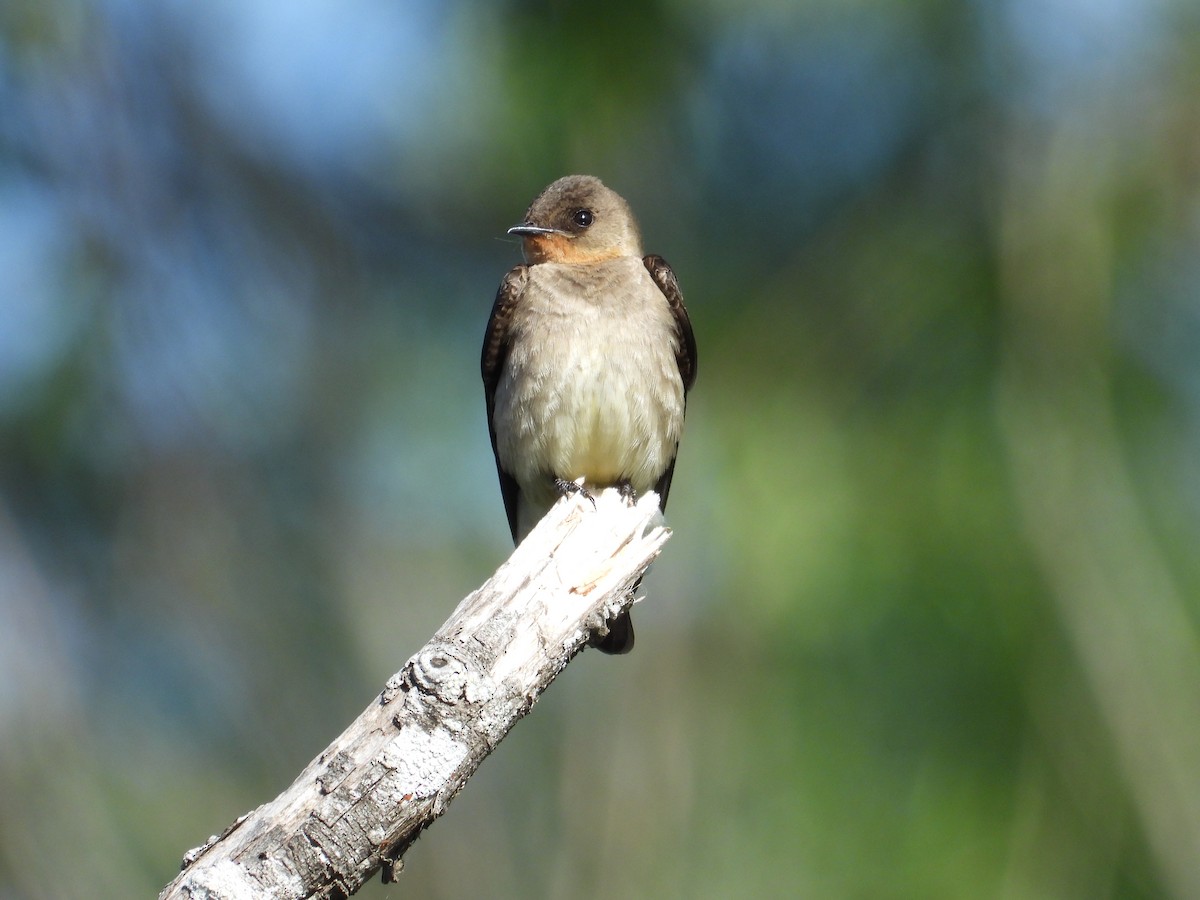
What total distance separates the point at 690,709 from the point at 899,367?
2.31m

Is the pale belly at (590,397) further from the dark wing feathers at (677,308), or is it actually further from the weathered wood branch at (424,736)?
the weathered wood branch at (424,736)

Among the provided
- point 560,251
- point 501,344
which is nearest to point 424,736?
point 501,344

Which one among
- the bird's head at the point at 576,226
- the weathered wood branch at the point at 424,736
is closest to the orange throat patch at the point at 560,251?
the bird's head at the point at 576,226

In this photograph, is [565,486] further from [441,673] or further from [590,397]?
[441,673]

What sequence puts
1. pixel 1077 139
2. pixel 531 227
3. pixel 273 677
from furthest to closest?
pixel 273 677
pixel 1077 139
pixel 531 227

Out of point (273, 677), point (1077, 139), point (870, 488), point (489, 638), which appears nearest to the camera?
point (489, 638)

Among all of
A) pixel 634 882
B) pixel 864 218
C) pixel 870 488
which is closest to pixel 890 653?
pixel 870 488

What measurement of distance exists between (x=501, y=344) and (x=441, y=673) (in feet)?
10.1

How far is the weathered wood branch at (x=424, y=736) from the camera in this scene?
8.93 feet

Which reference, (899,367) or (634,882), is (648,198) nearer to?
(899,367)

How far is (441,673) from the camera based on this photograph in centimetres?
301

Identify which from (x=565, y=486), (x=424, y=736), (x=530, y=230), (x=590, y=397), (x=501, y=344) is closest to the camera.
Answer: (x=424, y=736)

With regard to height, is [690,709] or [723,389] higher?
[723,389]

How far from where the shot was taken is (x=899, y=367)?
7.04 meters
